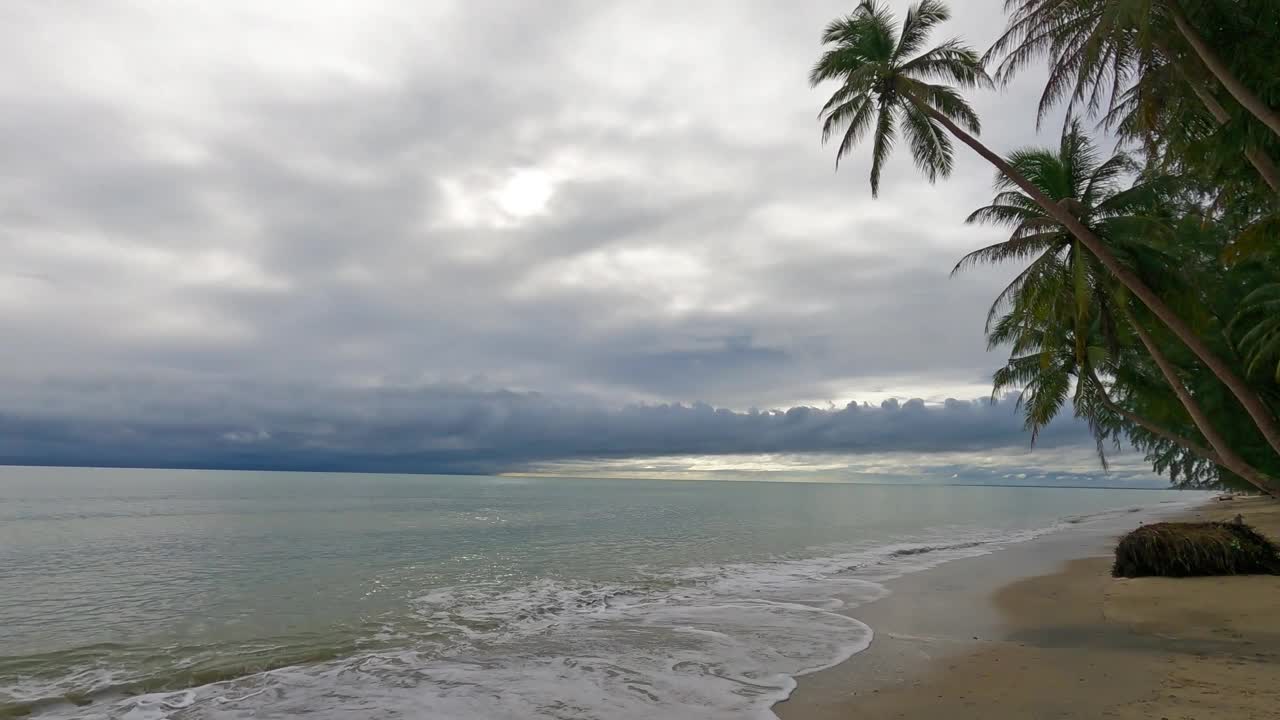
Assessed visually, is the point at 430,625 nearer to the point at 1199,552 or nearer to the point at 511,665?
the point at 511,665

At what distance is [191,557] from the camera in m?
24.2

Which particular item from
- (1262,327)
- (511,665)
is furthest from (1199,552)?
(511,665)

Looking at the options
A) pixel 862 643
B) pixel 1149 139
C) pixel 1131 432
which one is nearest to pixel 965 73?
pixel 1149 139

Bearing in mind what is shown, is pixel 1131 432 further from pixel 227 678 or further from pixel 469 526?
pixel 227 678

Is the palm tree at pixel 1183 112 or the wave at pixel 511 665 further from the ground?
the palm tree at pixel 1183 112

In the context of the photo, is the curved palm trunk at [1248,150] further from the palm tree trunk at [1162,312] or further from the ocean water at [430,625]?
the ocean water at [430,625]

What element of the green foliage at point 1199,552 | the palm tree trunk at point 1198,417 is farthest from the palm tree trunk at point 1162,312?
the palm tree trunk at point 1198,417

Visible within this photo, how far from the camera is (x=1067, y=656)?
8602 millimetres

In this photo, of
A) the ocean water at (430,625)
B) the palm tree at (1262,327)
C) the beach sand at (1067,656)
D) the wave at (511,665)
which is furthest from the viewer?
the palm tree at (1262,327)

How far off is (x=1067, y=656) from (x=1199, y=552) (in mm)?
7954

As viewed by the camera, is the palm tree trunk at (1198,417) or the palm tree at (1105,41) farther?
the palm tree trunk at (1198,417)

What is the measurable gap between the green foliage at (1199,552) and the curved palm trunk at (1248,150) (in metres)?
7.06

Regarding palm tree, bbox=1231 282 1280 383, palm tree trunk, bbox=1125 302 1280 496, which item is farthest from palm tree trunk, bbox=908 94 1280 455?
palm tree trunk, bbox=1125 302 1280 496

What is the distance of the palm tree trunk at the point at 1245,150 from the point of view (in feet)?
36.8
